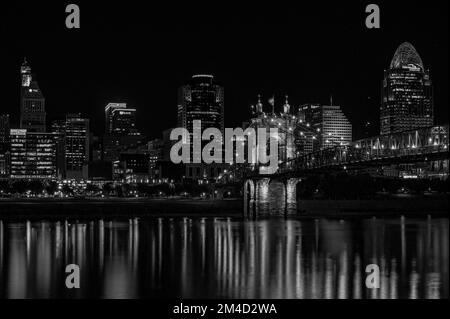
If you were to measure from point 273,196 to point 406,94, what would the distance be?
68.2 feet

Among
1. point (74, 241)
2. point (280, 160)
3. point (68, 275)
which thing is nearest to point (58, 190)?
point (280, 160)

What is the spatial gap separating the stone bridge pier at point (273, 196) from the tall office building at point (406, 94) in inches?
556

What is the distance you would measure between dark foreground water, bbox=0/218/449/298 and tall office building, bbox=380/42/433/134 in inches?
806

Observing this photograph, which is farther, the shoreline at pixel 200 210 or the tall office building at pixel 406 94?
the shoreline at pixel 200 210

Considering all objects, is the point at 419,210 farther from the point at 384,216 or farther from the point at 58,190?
the point at 58,190

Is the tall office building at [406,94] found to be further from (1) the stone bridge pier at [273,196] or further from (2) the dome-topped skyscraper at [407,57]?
(1) the stone bridge pier at [273,196]

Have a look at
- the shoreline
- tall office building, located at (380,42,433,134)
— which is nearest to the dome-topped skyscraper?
tall office building, located at (380,42,433,134)

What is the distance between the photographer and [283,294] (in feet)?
101

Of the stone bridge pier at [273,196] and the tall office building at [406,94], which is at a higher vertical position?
the tall office building at [406,94]

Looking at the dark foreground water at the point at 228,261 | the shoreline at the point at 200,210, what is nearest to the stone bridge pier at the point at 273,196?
the shoreline at the point at 200,210

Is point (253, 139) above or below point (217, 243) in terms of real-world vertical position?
above

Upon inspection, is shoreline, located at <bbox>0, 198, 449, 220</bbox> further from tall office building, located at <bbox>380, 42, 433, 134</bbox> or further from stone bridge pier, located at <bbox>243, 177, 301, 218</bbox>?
tall office building, located at <bbox>380, 42, 433, 134</bbox>

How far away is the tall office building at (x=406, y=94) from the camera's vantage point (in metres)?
78.4

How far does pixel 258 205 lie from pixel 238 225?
8.70m
